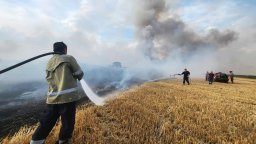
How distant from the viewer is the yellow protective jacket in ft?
20.2

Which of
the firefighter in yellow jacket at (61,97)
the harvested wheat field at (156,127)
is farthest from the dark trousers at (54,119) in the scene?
the harvested wheat field at (156,127)

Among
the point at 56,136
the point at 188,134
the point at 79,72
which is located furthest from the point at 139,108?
the point at 79,72

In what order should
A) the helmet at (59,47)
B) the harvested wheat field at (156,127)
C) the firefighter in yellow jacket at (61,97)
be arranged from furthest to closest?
the harvested wheat field at (156,127) < the helmet at (59,47) < the firefighter in yellow jacket at (61,97)

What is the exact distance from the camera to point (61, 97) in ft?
20.1

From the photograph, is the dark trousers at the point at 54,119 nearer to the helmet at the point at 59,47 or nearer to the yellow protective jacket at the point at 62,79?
the yellow protective jacket at the point at 62,79

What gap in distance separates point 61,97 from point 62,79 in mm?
379

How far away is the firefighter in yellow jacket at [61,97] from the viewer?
20.2 feet

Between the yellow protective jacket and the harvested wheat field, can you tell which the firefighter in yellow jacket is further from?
the harvested wheat field

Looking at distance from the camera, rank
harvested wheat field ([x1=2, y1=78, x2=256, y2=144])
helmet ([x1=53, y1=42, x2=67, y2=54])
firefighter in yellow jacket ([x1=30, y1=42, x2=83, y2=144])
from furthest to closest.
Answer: harvested wheat field ([x1=2, y1=78, x2=256, y2=144]) → helmet ([x1=53, y1=42, x2=67, y2=54]) → firefighter in yellow jacket ([x1=30, y1=42, x2=83, y2=144])

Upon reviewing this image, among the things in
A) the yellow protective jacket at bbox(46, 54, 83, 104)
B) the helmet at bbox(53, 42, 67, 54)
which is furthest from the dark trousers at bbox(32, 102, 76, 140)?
the helmet at bbox(53, 42, 67, 54)

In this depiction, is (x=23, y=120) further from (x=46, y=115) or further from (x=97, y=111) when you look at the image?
(x=46, y=115)

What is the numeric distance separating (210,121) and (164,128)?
2.05 metres

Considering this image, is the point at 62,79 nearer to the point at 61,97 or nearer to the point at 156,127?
the point at 61,97

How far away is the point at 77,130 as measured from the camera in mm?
7883
